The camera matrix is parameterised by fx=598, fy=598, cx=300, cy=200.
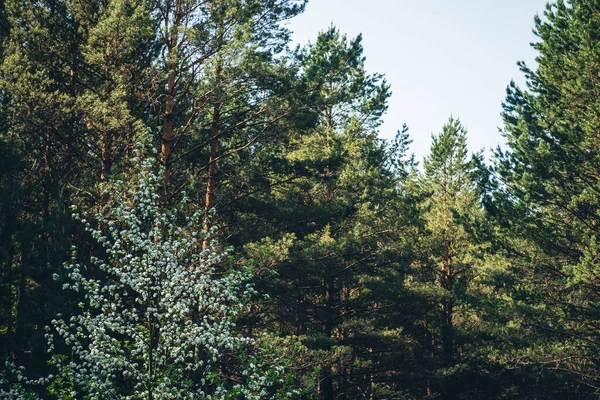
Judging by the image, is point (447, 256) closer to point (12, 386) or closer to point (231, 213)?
point (231, 213)

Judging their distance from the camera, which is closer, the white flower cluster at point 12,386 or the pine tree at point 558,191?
the white flower cluster at point 12,386

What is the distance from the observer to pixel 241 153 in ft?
60.1

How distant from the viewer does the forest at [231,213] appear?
9.44 metres

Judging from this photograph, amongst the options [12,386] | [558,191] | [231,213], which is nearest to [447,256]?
[558,191]

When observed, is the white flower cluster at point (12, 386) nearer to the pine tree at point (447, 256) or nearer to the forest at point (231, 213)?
the forest at point (231, 213)

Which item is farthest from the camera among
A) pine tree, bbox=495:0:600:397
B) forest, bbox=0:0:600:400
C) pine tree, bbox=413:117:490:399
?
pine tree, bbox=413:117:490:399

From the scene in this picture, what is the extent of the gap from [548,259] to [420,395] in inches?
509

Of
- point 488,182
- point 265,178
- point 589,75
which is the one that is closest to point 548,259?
point 488,182

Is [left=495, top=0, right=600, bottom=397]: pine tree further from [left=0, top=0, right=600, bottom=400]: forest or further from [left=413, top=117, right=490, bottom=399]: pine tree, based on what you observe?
Answer: [left=413, top=117, right=490, bottom=399]: pine tree

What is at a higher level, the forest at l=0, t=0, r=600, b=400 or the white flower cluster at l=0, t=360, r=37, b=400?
the forest at l=0, t=0, r=600, b=400

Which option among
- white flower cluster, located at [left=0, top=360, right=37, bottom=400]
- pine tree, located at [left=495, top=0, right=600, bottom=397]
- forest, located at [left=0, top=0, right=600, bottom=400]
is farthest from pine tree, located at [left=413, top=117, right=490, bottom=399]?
white flower cluster, located at [left=0, top=360, right=37, bottom=400]

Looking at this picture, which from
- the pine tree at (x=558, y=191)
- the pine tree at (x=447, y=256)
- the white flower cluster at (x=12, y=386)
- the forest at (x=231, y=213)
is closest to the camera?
the white flower cluster at (x=12, y=386)

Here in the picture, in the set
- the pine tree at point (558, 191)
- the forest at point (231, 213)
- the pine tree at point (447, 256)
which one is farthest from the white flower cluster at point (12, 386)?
the pine tree at point (447, 256)

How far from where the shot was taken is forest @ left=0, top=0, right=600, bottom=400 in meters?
9.44
